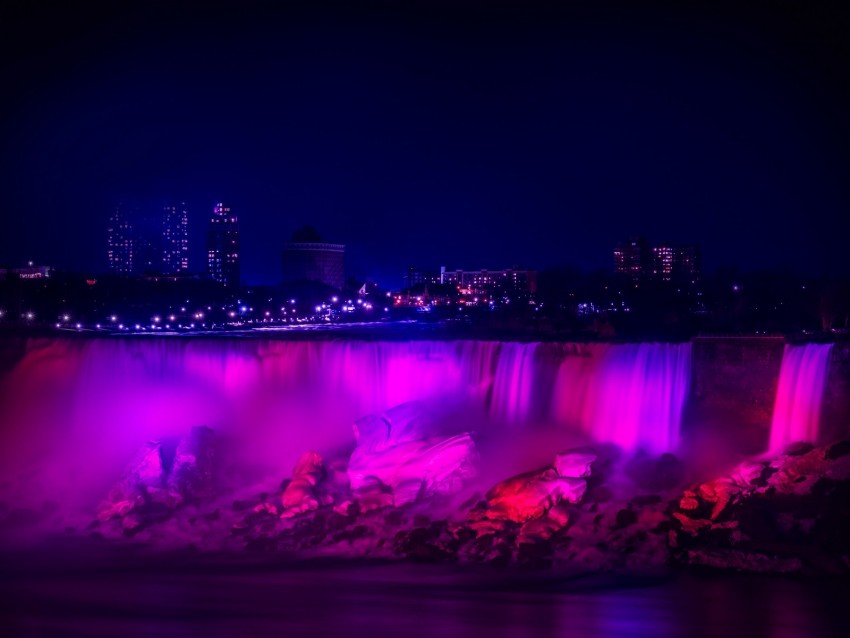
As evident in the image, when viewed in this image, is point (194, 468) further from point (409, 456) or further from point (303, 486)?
point (409, 456)

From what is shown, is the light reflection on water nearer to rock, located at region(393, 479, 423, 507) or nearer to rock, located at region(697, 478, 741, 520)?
rock, located at region(697, 478, 741, 520)

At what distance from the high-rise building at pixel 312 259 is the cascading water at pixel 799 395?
87.4 meters

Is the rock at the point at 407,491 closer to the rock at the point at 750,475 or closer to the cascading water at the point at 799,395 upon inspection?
the rock at the point at 750,475

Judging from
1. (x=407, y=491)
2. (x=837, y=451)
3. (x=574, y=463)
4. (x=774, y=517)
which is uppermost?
(x=837, y=451)

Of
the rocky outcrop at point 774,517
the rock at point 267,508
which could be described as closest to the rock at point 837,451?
the rocky outcrop at point 774,517

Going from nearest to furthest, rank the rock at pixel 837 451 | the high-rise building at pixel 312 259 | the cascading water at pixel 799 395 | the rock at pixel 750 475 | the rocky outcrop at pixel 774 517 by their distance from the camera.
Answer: the rocky outcrop at pixel 774 517, the rock at pixel 837 451, the rock at pixel 750 475, the cascading water at pixel 799 395, the high-rise building at pixel 312 259

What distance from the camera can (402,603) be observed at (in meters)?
14.1

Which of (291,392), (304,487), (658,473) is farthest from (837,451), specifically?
(291,392)

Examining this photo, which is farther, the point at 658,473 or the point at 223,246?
the point at 223,246

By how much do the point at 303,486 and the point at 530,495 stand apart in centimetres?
493

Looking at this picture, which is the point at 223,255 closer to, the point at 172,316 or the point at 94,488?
Answer: the point at 172,316

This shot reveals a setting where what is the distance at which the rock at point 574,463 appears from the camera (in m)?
18.5

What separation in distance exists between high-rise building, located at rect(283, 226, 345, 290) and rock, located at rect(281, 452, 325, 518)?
278ft

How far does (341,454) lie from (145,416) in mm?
5812
